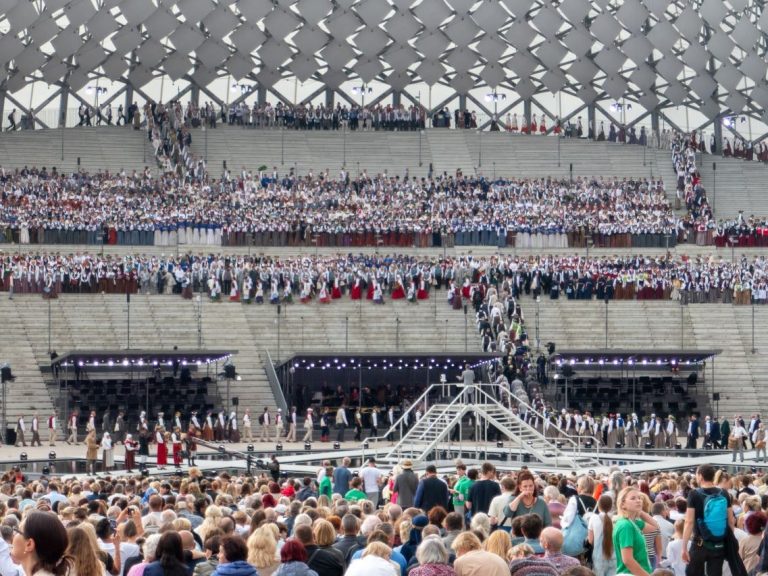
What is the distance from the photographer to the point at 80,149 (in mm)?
71688

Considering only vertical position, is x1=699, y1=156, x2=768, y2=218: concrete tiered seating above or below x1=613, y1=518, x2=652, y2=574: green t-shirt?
above

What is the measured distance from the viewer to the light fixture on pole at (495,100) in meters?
Result: 79.9

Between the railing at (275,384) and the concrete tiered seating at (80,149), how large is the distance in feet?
71.7

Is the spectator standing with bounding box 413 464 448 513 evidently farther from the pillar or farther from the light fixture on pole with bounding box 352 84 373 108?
the light fixture on pole with bounding box 352 84 373 108

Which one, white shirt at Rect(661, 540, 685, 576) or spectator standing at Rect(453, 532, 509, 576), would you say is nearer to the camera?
spectator standing at Rect(453, 532, 509, 576)

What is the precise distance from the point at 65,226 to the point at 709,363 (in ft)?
72.3

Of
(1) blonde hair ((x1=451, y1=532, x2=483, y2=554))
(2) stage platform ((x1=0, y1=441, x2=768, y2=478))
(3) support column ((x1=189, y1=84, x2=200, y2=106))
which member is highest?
(3) support column ((x1=189, y1=84, x2=200, y2=106))

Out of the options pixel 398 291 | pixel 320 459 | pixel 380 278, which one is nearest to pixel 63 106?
pixel 380 278

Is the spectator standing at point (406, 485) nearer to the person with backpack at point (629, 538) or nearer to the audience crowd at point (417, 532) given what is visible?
the audience crowd at point (417, 532)

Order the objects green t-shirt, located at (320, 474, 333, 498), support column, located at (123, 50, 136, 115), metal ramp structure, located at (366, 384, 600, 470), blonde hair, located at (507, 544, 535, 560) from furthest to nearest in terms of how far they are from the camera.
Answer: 1. support column, located at (123, 50, 136, 115)
2. metal ramp structure, located at (366, 384, 600, 470)
3. green t-shirt, located at (320, 474, 333, 498)
4. blonde hair, located at (507, 544, 535, 560)

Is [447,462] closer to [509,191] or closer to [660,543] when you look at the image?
[660,543]

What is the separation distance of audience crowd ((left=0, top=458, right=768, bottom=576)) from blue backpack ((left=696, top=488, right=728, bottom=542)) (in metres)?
0.01

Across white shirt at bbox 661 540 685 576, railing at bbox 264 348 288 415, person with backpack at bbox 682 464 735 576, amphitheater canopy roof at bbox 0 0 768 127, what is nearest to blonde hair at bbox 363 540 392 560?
person with backpack at bbox 682 464 735 576

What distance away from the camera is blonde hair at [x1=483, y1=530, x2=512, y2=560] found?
40.4 ft
